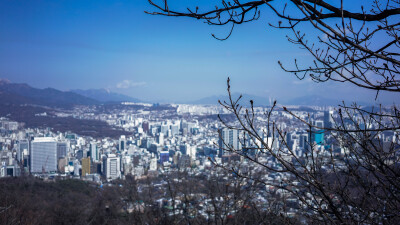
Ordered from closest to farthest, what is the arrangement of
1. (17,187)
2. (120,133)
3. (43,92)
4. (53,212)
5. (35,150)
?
1. (53,212)
2. (17,187)
3. (35,150)
4. (120,133)
5. (43,92)

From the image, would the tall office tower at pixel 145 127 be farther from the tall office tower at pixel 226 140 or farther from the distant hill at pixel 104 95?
the distant hill at pixel 104 95

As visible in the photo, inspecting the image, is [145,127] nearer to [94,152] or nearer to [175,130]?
[175,130]

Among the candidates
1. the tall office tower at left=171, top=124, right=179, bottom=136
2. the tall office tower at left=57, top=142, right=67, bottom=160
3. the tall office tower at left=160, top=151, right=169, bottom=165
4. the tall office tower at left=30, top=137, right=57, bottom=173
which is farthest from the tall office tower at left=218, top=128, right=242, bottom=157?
the tall office tower at left=171, top=124, right=179, bottom=136

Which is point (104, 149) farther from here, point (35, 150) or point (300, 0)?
point (300, 0)

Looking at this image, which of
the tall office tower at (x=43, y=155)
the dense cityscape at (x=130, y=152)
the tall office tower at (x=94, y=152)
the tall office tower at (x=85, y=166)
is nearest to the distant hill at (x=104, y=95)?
the dense cityscape at (x=130, y=152)

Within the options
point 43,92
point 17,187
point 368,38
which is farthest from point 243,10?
point 43,92

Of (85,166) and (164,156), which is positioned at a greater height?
(164,156)

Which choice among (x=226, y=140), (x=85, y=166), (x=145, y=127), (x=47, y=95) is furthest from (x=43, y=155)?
(x=47, y=95)

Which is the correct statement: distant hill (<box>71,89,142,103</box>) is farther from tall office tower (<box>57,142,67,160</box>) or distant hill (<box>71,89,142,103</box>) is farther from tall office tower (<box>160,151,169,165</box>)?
tall office tower (<box>160,151,169,165</box>)
